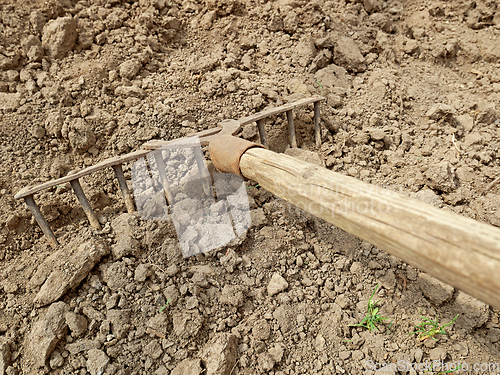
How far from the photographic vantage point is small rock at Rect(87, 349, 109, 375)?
59.5 inches

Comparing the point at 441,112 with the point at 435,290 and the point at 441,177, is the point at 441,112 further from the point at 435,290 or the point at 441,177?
the point at 435,290

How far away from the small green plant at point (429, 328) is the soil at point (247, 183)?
0.04 m

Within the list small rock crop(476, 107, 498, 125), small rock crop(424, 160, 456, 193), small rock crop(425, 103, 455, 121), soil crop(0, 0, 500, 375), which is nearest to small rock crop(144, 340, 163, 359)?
soil crop(0, 0, 500, 375)

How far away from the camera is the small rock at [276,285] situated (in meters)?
1.82

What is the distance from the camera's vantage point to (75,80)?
8.14ft

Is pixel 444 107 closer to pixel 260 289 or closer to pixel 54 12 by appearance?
pixel 260 289

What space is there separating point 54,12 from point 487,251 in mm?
3340

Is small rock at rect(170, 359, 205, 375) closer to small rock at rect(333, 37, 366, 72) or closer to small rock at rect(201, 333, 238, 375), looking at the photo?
small rock at rect(201, 333, 238, 375)

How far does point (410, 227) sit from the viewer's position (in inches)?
38.7

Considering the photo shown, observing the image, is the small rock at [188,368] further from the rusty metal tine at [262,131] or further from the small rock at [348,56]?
the small rock at [348,56]

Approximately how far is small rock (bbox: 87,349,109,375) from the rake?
1002mm

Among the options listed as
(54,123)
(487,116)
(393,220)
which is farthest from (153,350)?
(487,116)

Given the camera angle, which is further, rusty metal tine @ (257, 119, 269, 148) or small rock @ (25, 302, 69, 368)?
rusty metal tine @ (257, 119, 269, 148)

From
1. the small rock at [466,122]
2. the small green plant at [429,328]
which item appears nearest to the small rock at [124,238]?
the small green plant at [429,328]
